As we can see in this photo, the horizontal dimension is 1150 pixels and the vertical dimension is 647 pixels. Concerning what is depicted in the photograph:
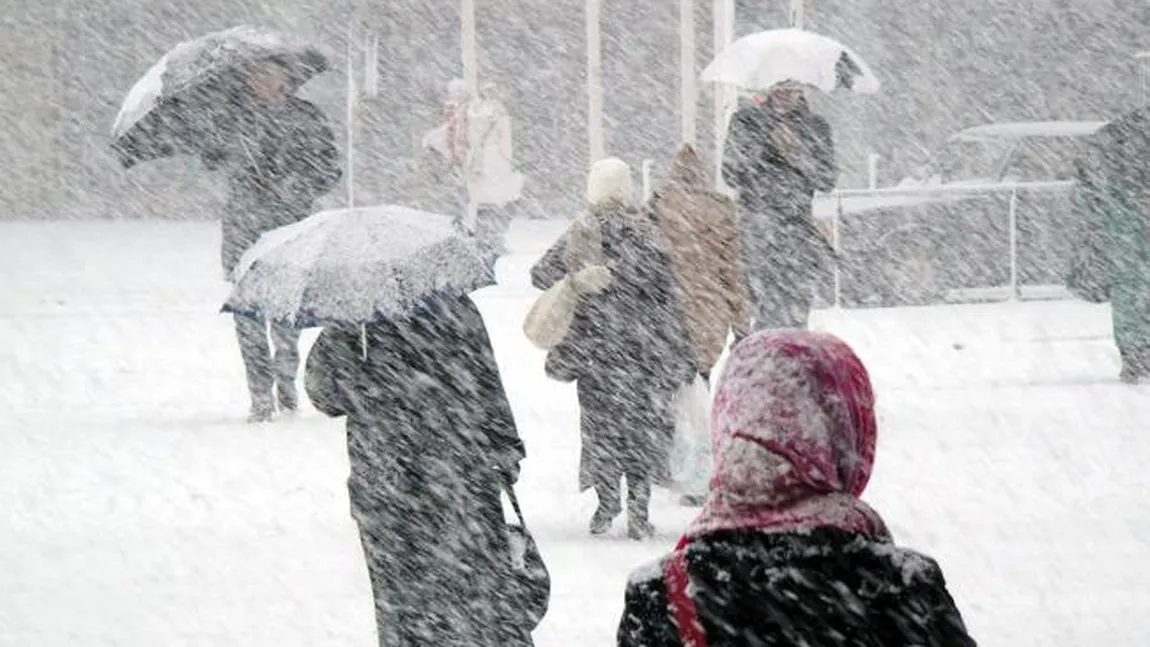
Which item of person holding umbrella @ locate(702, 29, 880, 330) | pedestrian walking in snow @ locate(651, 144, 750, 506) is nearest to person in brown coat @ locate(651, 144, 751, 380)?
pedestrian walking in snow @ locate(651, 144, 750, 506)

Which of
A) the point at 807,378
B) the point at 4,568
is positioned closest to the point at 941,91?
the point at 4,568

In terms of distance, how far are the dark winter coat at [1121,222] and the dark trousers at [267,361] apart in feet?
15.0

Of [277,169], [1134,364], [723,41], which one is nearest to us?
Result: [277,169]

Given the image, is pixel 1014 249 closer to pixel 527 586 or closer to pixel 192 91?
pixel 192 91

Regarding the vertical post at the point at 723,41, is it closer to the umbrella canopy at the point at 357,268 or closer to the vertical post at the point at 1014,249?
the vertical post at the point at 1014,249

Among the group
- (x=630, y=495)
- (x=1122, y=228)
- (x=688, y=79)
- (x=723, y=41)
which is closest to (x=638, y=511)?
(x=630, y=495)

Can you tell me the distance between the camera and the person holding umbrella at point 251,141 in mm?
12797

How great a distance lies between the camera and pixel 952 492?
33.4 feet

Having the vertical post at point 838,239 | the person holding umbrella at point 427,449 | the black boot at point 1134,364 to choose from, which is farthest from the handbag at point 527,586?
the vertical post at point 838,239

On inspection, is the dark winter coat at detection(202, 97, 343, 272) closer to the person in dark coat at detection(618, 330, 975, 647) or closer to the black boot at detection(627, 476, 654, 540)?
the black boot at detection(627, 476, 654, 540)

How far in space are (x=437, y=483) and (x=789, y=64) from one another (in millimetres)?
7735

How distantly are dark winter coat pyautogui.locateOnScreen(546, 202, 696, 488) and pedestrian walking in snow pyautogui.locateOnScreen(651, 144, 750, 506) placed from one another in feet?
0.94

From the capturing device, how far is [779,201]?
40.1 feet

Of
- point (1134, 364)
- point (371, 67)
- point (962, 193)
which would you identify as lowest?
point (371, 67)
